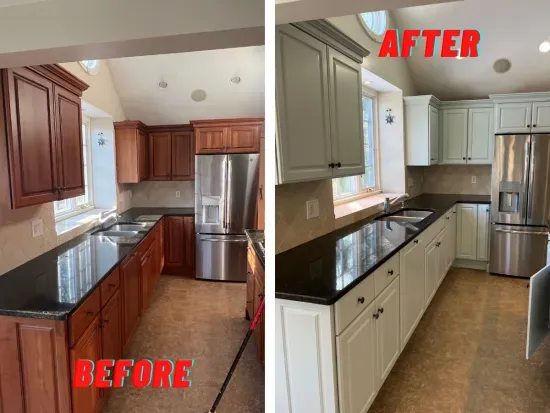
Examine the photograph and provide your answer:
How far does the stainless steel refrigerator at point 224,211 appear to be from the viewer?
29.5 inches

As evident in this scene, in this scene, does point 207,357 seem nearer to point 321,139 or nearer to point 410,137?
point 321,139

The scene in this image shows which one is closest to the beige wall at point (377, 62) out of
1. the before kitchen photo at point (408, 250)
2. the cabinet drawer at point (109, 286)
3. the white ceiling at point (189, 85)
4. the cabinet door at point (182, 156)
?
the before kitchen photo at point (408, 250)

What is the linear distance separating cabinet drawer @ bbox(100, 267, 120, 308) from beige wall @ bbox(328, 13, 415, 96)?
3.53ft

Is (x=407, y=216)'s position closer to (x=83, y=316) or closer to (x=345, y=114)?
(x=345, y=114)

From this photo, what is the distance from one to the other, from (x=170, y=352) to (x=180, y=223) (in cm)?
28

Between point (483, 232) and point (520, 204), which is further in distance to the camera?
point (483, 232)

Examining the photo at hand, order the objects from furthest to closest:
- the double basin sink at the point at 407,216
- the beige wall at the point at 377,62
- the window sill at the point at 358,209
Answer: the double basin sink at the point at 407,216, the window sill at the point at 358,209, the beige wall at the point at 377,62

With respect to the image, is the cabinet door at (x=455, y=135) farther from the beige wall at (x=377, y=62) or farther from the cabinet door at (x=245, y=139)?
the cabinet door at (x=245, y=139)

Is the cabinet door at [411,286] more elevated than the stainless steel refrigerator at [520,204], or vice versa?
the stainless steel refrigerator at [520,204]

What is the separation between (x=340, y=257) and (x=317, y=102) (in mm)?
474

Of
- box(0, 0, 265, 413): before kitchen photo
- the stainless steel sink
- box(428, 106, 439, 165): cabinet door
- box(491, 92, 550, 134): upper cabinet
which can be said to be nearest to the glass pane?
the stainless steel sink

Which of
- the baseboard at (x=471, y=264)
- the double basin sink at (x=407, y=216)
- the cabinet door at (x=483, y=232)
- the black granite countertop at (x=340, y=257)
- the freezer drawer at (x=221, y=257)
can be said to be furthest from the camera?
the double basin sink at (x=407, y=216)

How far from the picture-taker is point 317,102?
1.11 metres

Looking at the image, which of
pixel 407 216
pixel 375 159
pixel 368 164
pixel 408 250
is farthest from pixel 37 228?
pixel 375 159
